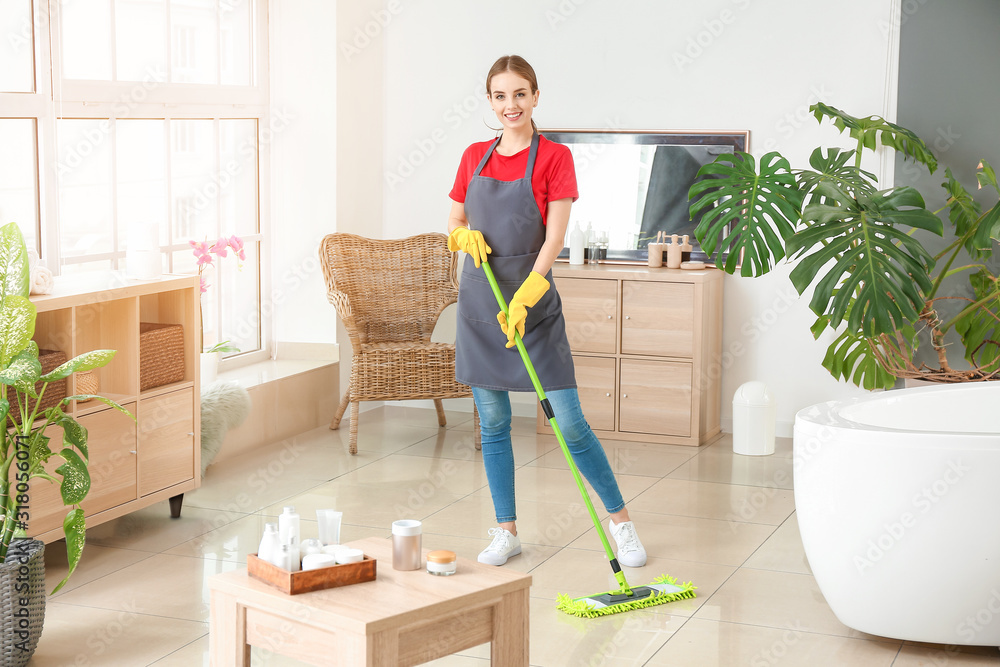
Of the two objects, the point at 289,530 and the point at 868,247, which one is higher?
the point at 868,247

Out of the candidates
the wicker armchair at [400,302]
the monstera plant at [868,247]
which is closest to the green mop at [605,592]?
the monstera plant at [868,247]

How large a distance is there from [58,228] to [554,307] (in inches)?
81.3

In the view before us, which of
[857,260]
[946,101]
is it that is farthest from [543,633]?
[946,101]

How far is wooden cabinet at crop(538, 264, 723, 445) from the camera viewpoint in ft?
17.7

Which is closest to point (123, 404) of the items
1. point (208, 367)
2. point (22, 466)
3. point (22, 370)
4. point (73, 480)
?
point (22, 466)

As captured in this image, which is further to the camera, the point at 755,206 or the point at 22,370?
the point at 755,206

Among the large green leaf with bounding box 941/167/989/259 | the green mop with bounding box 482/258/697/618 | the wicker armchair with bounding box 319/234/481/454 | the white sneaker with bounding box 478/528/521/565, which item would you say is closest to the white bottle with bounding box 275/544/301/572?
the green mop with bounding box 482/258/697/618

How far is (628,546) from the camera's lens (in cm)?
372

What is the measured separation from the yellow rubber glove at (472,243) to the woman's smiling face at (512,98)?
352 mm

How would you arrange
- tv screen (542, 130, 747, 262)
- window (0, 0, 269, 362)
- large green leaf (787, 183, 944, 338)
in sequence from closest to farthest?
large green leaf (787, 183, 944, 338) → window (0, 0, 269, 362) → tv screen (542, 130, 747, 262)

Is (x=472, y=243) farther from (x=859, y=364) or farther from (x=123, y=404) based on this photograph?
(x=859, y=364)

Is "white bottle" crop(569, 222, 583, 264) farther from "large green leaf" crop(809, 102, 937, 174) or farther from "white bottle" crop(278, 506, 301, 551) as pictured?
"white bottle" crop(278, 506, 301, 551)

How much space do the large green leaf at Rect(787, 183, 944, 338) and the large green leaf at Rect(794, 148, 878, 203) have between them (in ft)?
0.33

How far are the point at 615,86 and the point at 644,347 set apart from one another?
4.53 feet
